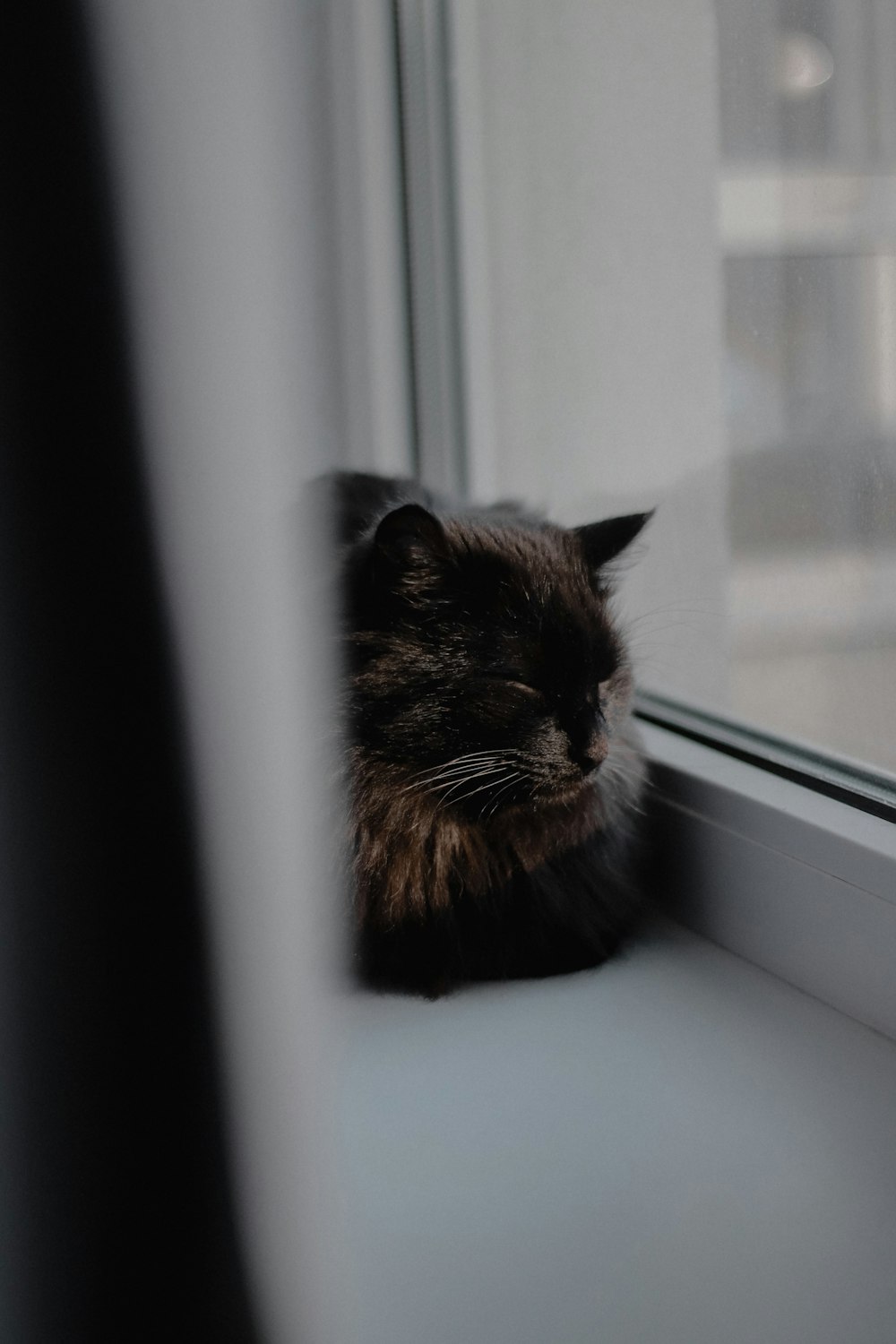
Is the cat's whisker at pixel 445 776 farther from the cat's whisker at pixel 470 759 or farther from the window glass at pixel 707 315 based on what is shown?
the window glass at pixel 707 315

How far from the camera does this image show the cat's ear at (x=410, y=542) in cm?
73

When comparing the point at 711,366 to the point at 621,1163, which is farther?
the point at 711,366

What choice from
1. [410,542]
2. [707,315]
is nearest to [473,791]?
[410,542]

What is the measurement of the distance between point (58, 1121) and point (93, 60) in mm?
254

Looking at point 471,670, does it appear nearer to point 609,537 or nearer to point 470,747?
point 470,747

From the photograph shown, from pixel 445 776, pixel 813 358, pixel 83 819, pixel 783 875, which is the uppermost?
pixel 813 358

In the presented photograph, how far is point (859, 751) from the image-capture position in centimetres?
83

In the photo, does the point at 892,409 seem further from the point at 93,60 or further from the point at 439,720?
the point at 93,60

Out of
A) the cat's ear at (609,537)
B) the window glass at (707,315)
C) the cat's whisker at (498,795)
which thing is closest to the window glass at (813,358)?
the window glass at (707,315)

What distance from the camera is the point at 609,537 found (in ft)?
2.77

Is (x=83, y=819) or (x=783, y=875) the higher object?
(x=83, y=819)

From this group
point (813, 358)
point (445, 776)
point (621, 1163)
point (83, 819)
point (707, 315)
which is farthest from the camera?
point (707, 315)

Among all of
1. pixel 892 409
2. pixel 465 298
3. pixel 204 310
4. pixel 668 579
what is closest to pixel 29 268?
pixel 204 310

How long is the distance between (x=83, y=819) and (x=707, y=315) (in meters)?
0.94
